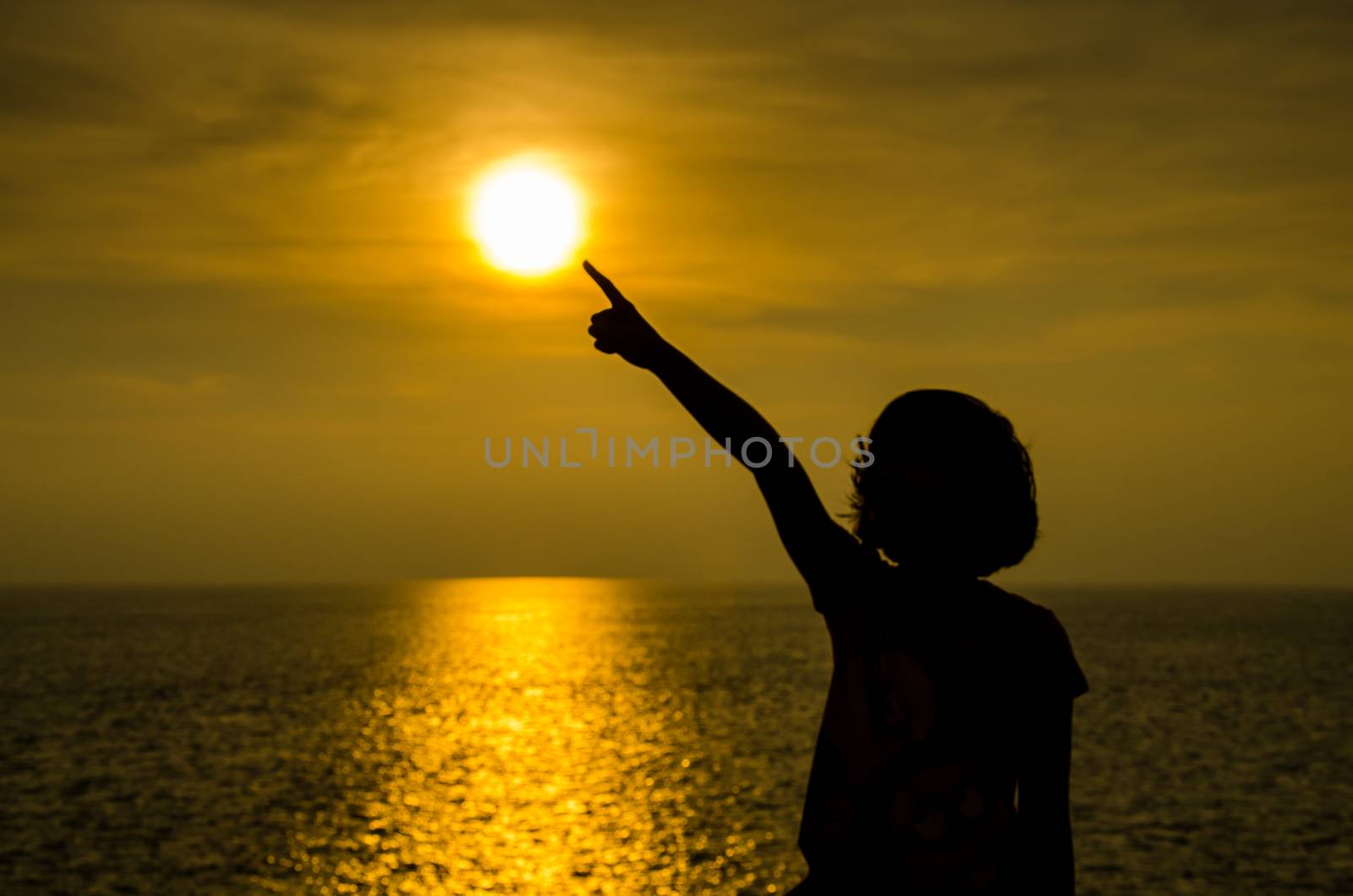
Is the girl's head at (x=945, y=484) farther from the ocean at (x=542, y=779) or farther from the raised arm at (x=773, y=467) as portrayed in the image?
the ocean at (x=542, y=779)

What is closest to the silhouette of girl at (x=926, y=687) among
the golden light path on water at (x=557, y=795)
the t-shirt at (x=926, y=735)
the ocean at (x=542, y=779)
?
the t-shirt at (x=926, y=735)

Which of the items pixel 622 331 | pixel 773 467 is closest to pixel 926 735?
pixel 773 467

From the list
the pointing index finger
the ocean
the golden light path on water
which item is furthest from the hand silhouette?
the ocean

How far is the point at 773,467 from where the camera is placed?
2867 millimetres

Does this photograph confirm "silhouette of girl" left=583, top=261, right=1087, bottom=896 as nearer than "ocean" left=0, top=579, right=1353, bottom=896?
Yes

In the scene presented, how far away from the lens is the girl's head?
2.99 metres

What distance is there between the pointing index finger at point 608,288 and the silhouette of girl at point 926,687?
200mm

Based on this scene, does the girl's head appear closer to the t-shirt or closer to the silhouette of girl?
the silhouette of girl

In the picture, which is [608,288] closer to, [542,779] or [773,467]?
[773,467]

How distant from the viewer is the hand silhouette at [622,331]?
3.05 m

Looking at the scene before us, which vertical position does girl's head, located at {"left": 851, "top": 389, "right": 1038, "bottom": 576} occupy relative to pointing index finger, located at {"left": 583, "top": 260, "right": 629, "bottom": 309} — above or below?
below

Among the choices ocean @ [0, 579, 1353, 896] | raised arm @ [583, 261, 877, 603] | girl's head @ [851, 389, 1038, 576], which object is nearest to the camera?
raised arm @ [583, 261, 877, 603]

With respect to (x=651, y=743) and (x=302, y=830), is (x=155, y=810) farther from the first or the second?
(x=651, y=743)

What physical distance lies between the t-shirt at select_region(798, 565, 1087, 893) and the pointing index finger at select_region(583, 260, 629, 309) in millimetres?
817
